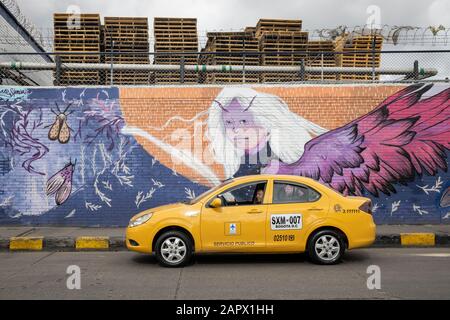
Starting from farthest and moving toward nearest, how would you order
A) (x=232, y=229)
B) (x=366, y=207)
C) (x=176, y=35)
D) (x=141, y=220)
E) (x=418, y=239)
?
(x=176, y=35) → (x=418, y=239) → (x=366, y=207) → (x=141, y=220) → (x=232, y=229)

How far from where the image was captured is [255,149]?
1202cm

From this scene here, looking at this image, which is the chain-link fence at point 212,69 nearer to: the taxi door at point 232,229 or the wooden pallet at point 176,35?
the wooden pallet at point 176,35

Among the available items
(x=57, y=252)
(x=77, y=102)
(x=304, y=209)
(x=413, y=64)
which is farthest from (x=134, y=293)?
(x=413, y=64)

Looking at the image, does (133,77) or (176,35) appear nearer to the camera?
(133,77)

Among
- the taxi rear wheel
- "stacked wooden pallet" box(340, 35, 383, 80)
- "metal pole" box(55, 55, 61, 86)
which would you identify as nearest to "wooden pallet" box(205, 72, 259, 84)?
"stacked wooden pallet" box(340, 35, 383, 80)

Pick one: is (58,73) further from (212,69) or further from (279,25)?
(279,25)

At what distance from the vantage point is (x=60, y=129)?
1203cm

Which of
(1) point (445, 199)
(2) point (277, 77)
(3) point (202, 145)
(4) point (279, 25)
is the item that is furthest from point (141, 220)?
(4) point (279, 25)

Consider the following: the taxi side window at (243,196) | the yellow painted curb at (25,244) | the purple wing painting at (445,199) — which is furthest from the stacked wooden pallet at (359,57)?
the yellow painted curb at (25,244)

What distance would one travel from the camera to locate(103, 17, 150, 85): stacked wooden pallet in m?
13.5

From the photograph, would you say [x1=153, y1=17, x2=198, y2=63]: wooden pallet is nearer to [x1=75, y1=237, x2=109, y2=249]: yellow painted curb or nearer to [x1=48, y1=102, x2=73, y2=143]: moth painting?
[x1=48, y1=102, x2=73, y2=143]: moth painting

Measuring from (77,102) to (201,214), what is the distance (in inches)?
233

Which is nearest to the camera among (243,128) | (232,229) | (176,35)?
(232,229)

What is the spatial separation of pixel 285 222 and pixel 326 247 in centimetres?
78
